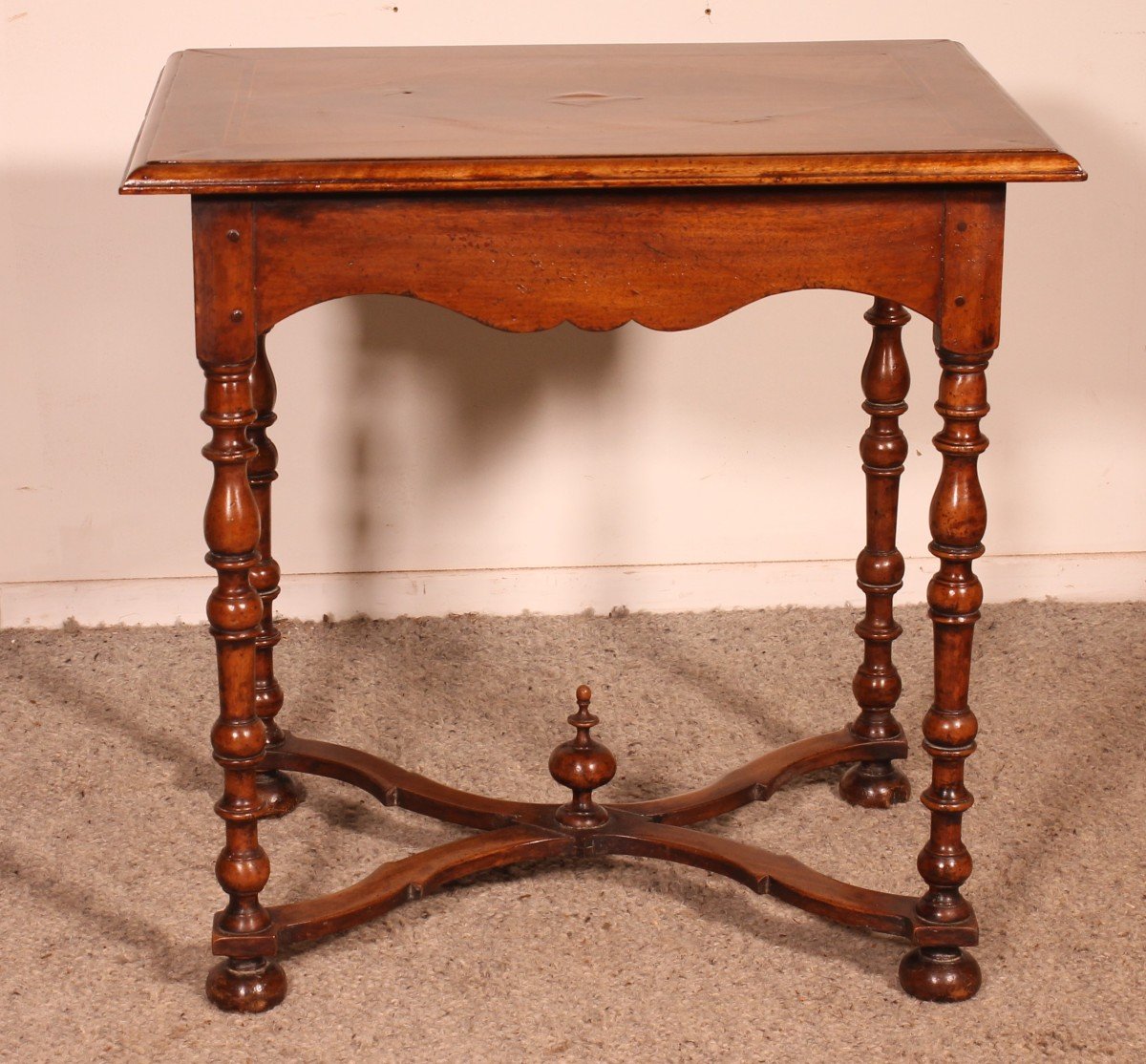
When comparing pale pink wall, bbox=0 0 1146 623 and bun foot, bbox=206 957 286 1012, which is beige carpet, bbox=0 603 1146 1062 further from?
pale pink wall, bbox=0 0 1146 623

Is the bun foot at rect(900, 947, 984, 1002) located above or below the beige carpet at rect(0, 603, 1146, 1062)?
above

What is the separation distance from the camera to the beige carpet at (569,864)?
1.62 metres

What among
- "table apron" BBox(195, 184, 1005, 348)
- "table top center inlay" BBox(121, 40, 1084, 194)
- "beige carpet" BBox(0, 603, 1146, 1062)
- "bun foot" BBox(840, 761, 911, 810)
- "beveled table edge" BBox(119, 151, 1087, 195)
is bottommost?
"beige carpet" BBox(0, 603, 1146, 1062)

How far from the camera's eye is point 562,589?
257 cm

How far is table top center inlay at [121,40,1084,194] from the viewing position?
1411 mm

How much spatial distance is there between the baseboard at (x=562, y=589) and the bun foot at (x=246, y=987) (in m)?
0.93

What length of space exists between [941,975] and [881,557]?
19.4 inches

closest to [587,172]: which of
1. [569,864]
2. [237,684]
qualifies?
[237,684]

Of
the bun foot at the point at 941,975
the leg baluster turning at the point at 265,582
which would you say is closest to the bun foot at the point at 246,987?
the leg baluster turning at the point at 265,582

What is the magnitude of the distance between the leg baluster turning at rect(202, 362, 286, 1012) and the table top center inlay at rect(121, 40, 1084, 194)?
0.20 meters

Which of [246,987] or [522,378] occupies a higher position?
[522,378]

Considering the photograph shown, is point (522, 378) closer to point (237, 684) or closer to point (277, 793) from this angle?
point (277, 793)

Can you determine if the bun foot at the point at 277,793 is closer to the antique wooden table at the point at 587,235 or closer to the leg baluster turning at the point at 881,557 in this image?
the antique wooden table at the point at 587,235

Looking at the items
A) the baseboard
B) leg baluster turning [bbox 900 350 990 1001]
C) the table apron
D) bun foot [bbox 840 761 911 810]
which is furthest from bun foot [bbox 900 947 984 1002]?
the baseboard
